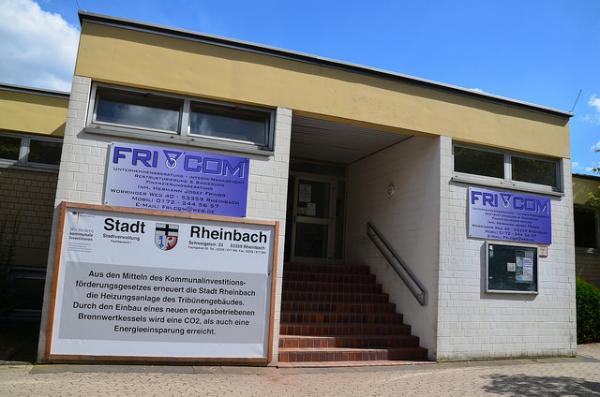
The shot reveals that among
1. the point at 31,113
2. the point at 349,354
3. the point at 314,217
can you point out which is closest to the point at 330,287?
the point at 349,354

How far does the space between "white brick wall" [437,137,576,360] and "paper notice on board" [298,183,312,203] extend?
393 centimetres

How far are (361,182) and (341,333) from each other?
3.98 metres

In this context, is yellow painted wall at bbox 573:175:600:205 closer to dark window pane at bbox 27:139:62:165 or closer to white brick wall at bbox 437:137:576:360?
white brick wall at bbox 437:137:576:360

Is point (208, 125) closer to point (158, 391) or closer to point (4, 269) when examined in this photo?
point (158, 391)

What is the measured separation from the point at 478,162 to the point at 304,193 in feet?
13.6

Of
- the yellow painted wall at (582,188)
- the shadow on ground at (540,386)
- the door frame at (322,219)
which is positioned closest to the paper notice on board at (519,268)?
the shadow on ground at (540,386)

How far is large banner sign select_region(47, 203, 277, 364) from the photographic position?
21.4 ft

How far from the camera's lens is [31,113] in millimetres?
10547

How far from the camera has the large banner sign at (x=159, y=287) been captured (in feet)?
21.4

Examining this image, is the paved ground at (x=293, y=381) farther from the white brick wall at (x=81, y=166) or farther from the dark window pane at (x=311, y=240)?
the dark window pane at (x=311, y=240)

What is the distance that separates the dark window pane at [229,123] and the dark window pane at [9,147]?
17.2 feet

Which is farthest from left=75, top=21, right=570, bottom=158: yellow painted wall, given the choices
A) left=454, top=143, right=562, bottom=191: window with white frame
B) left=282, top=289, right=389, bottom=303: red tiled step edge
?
left=282, top=289, right=389, bottom=303: red tiled step edge

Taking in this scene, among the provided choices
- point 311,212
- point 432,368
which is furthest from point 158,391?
point 311,212

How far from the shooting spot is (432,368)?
7715 mm
